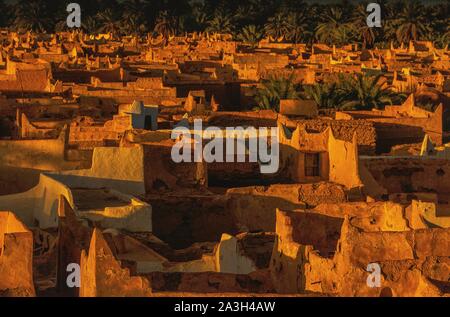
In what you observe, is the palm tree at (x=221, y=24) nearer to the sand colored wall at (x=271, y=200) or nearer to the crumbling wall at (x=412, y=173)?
the crumbling wall at (x=412, y=173)

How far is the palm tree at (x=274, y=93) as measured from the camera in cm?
4766

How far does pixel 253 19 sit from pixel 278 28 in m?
13.4

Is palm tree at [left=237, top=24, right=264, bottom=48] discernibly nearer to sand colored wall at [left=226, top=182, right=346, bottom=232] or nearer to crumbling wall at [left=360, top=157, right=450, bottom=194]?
crumbling wall at [left=360, top=157, right=450, bottom=194]

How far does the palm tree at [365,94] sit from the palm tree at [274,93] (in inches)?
67.3

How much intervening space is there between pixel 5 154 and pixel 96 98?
10358mm

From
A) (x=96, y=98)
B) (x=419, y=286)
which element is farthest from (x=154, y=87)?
(x=419, y=286)

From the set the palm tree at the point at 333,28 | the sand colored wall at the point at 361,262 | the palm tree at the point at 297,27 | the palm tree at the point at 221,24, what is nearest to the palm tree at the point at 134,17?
the palm tree at the point at 221,24

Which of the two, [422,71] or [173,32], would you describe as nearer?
[422,71]

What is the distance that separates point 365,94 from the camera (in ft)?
160

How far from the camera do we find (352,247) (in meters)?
22.2

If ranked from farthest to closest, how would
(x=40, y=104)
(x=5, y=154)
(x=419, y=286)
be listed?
(x=40, y=104), (x=5, y=154), (x=419, y=286)
